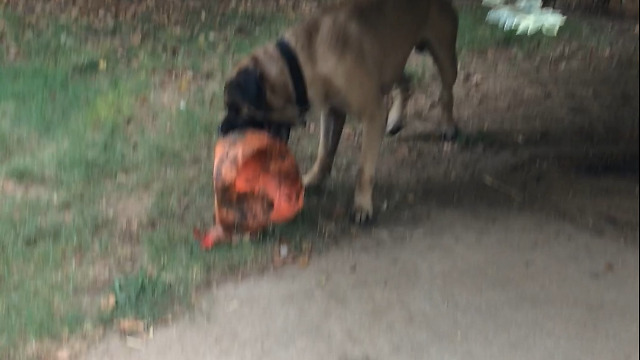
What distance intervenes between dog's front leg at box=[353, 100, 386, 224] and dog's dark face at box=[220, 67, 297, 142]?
63 centimetres

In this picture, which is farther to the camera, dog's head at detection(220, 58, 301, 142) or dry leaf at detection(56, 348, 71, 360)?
dog's head at detection(220, 58, 301, 142)

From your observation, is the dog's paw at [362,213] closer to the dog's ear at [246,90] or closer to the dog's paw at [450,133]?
the dog's ear at [246,90]

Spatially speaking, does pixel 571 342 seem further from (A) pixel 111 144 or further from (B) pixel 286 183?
(A) pixel 111 144

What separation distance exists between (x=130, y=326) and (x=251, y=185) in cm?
86

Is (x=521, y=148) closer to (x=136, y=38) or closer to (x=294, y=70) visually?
(x=294, y=70)

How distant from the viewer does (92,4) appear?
677cm

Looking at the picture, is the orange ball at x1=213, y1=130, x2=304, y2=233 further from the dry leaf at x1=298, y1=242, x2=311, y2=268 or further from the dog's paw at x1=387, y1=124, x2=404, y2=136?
the dog's paw at x1=387, y1=124, x2=404, y2=136

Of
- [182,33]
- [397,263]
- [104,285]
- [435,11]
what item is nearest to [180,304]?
[104,285]

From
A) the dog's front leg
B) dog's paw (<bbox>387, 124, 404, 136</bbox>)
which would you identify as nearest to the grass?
the dog's front leg

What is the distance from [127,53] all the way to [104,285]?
123 inches

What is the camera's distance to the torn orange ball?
3324 mm

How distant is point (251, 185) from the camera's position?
3.47 metres

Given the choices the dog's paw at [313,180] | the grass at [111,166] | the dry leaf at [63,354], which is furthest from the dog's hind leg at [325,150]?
the dry leaf at [63,354]

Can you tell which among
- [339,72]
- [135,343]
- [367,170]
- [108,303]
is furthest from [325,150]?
[135,343]
